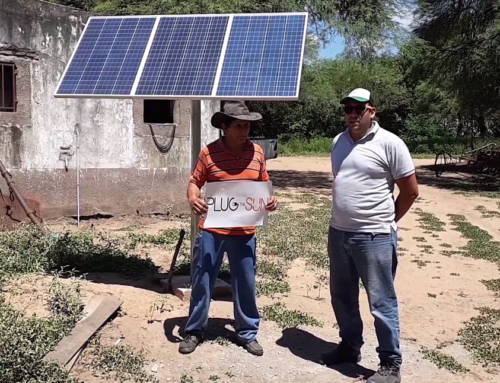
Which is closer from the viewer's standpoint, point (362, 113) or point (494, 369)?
point (362, 113)

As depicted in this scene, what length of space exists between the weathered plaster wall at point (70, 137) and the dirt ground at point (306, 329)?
0.86 meters

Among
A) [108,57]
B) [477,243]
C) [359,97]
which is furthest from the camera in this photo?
[477,243]

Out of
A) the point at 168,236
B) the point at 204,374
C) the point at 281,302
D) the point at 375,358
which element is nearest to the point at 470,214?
the point at 168,236

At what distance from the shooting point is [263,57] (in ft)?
18.1

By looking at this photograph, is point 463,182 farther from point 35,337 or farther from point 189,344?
point 35,337

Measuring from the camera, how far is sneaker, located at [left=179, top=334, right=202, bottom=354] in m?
4.69

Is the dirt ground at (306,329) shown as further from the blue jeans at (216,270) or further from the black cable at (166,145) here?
the black cable at (166,145)

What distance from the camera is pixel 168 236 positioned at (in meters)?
8.69

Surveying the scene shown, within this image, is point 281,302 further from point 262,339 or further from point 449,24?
point 449,24

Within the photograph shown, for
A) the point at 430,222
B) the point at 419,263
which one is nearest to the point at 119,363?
the point at 419,263

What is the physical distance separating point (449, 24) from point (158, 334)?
16.1 m

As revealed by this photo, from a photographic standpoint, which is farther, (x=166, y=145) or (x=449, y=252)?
(x=166, y=145)

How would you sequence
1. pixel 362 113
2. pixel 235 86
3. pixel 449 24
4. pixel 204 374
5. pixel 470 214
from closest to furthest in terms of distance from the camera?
pixel 362 113
pixel 204 374
pixel 235 86
pixel 470 214
pixel 449 24

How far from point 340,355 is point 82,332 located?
1947 mm
